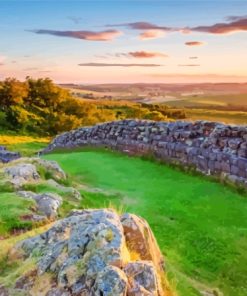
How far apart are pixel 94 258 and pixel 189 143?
11.0 metres

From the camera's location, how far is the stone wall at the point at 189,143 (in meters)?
13.9

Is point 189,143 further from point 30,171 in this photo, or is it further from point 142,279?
point 142,279

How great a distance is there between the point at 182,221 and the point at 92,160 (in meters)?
7.91

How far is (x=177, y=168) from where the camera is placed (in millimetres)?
15906

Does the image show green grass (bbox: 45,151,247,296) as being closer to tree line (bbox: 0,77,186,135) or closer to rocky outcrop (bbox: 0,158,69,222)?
rocky outcrop (bbox: 0,158,69,222)

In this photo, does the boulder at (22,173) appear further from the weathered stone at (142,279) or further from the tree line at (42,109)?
the tree line at (42,109)

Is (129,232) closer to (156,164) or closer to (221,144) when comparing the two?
(221,144)

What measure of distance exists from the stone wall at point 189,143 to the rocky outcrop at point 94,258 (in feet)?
25.0

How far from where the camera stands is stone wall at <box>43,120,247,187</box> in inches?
548

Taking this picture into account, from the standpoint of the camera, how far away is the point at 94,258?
5301mm

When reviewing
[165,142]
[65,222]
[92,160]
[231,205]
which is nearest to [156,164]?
[165,142]

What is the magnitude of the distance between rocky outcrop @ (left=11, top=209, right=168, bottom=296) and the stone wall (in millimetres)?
7623

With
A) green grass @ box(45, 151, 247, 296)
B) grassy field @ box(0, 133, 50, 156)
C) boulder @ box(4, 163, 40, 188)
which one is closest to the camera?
green grass @ box(45, 151, 247, 296)

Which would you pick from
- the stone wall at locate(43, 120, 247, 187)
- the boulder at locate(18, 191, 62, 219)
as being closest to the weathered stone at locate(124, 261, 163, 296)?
the boulder at locate(18, 191, 62, 219)
